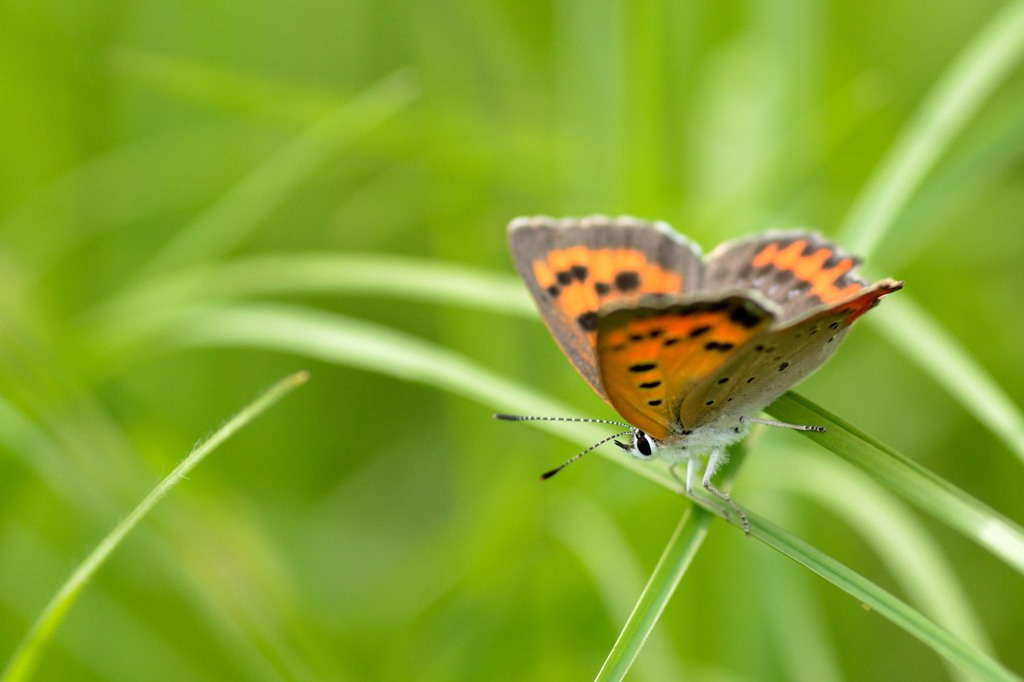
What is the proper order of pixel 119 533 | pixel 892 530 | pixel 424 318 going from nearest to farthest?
pixel 119 533 < pixel 892 530 < pixel 424 318

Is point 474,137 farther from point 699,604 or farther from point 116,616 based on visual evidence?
point 116,616

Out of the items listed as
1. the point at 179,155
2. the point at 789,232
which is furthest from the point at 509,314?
the point at 789,232

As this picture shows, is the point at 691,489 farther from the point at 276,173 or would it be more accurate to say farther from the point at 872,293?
the point at 276,173

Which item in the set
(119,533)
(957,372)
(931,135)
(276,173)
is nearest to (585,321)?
(957,372)

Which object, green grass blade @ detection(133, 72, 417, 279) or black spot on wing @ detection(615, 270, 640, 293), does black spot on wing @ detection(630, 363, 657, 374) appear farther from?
green grass blade @ detection(133, 72, 417, 279)

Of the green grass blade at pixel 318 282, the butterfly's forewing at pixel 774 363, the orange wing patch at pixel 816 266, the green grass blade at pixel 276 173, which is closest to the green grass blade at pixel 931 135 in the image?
the orange wing patch at pixel 816 266

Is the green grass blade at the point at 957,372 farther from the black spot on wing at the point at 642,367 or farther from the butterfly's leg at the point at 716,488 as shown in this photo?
the black spot on wing at the point at 642,367
